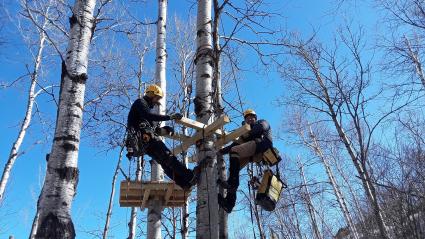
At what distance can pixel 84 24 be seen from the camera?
454 cm

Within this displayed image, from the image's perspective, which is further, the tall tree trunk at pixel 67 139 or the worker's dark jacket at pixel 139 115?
the worker's dark jacket at pixel 139 115

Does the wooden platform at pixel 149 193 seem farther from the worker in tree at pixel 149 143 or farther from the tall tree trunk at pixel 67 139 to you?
the tall tree trunk at pixel 67 139

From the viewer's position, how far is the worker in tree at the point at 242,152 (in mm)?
4594

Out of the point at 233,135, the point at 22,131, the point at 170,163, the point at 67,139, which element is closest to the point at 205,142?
the point at 233,135

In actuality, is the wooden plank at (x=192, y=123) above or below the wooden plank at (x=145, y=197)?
above

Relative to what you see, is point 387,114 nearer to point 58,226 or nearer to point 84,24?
point 84,24

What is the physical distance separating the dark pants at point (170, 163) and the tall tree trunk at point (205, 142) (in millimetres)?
Result: 620

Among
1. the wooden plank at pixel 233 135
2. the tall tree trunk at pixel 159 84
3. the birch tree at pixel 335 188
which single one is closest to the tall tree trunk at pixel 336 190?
the birch tree at pixel 335 188

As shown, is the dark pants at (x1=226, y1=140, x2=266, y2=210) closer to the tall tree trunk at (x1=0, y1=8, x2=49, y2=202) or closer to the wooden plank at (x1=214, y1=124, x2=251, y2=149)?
the wooden plank at (x1=214, y1=124, x2=251, y2=149)

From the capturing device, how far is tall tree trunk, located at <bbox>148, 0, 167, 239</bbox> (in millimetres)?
5711

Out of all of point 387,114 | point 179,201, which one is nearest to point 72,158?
point 179,201

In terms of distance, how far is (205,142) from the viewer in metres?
4.02

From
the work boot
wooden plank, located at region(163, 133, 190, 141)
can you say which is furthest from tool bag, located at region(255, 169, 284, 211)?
wooden plank, located at region(163, 133, 190, 141)

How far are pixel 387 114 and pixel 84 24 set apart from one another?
6.41 meters
